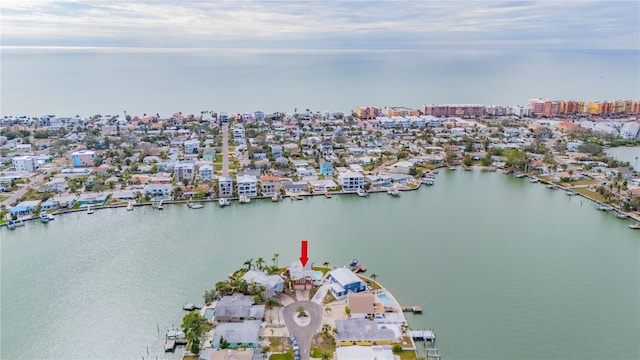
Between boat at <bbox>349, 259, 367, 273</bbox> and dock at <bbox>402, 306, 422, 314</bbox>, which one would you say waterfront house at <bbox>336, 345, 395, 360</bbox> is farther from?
boat at <bbox>349, 259, 367, 273</bbox>

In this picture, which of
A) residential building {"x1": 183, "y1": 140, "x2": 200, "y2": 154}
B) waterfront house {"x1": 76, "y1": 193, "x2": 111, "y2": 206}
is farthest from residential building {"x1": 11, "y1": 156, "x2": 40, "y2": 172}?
residential building {"x1": 183, "y1": 140, "x2": 200, "y2": 154}

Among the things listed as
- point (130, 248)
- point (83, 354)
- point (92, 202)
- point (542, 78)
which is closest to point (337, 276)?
point (83, 354)

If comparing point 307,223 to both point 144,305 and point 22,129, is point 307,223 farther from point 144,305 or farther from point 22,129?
point 22,129

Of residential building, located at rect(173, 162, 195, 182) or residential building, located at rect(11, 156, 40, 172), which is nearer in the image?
residential building, located at rect(173, 162, 195, 182)

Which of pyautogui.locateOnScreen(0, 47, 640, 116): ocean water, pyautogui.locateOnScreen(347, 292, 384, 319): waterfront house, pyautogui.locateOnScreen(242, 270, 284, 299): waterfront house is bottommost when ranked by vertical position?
pyautogui.locateOnScreen(347, 292, 384, 319): waterfront house

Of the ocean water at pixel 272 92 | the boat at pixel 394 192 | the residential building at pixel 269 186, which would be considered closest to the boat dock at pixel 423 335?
the boat at pixel 394 192
